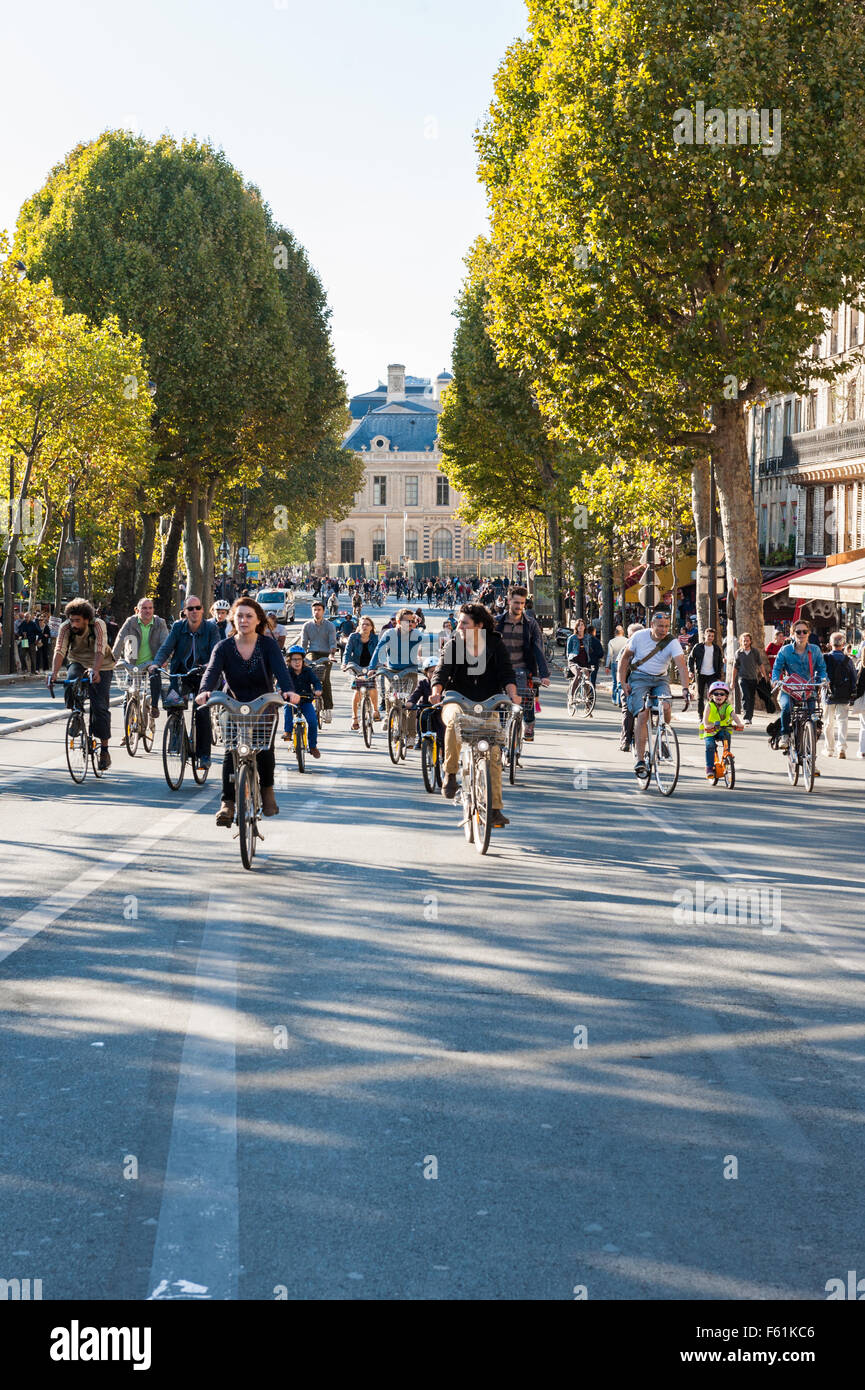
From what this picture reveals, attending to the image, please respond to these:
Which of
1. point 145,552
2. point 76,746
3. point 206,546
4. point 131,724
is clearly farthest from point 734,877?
point 206,546

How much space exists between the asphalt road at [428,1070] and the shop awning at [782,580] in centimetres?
3331

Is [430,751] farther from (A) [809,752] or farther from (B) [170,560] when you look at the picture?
(B) [170,560]

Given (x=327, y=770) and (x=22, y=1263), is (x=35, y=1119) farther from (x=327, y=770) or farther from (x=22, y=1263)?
(x=327, y=770)

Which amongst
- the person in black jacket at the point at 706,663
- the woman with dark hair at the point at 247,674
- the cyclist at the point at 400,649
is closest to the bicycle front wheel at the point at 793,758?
the person in black jacket at the point at 706,663

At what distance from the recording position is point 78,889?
35.1 feet

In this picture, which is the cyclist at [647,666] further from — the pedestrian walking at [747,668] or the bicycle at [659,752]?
the pedestrian walking at [747,668]

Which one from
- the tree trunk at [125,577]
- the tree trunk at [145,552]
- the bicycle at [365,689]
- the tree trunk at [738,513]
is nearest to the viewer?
the bicycle at [365,689]

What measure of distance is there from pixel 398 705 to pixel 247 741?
8.73 meters

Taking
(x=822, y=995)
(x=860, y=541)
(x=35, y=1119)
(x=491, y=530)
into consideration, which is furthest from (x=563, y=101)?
(x=491, y=530)

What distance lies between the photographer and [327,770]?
19375 mm

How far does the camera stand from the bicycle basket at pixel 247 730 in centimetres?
1153

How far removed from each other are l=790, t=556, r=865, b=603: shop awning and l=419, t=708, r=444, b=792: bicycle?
15.6 m
